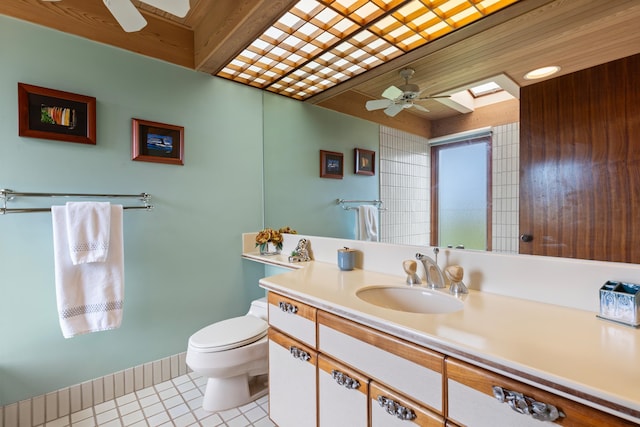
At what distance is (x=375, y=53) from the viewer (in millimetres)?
1766

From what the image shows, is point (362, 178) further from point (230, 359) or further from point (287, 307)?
point (230, 359)

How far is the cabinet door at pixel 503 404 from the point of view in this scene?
59cm

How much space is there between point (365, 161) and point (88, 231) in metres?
1.64

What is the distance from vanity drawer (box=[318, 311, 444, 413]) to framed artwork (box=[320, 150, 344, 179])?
3.68 feet

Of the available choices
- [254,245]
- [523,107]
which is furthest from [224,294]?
[523,107]

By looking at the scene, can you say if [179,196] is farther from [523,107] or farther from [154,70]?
[523,107]

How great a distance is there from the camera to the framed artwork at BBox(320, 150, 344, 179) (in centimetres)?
202

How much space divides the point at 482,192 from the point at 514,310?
546mm

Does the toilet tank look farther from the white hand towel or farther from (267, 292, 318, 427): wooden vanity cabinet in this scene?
the white hand towel

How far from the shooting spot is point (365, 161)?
6.10 feet

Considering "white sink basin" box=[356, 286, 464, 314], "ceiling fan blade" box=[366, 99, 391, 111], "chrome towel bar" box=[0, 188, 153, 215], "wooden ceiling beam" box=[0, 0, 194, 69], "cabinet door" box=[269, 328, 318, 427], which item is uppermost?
"wooden ceiling beam" box=[0, 0, 194, 69]

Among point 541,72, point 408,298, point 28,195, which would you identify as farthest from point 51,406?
point 541,72

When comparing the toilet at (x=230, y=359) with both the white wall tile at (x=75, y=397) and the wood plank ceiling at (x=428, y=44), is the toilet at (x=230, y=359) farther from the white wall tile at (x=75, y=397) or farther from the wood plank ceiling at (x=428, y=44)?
the wood plank ceiling at (x=428, y=44)

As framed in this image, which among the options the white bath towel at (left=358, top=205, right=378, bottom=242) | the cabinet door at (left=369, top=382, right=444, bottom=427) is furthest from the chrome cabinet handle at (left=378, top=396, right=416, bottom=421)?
the white bath towel at (left=358, top=205, right=378, bottom=242)
